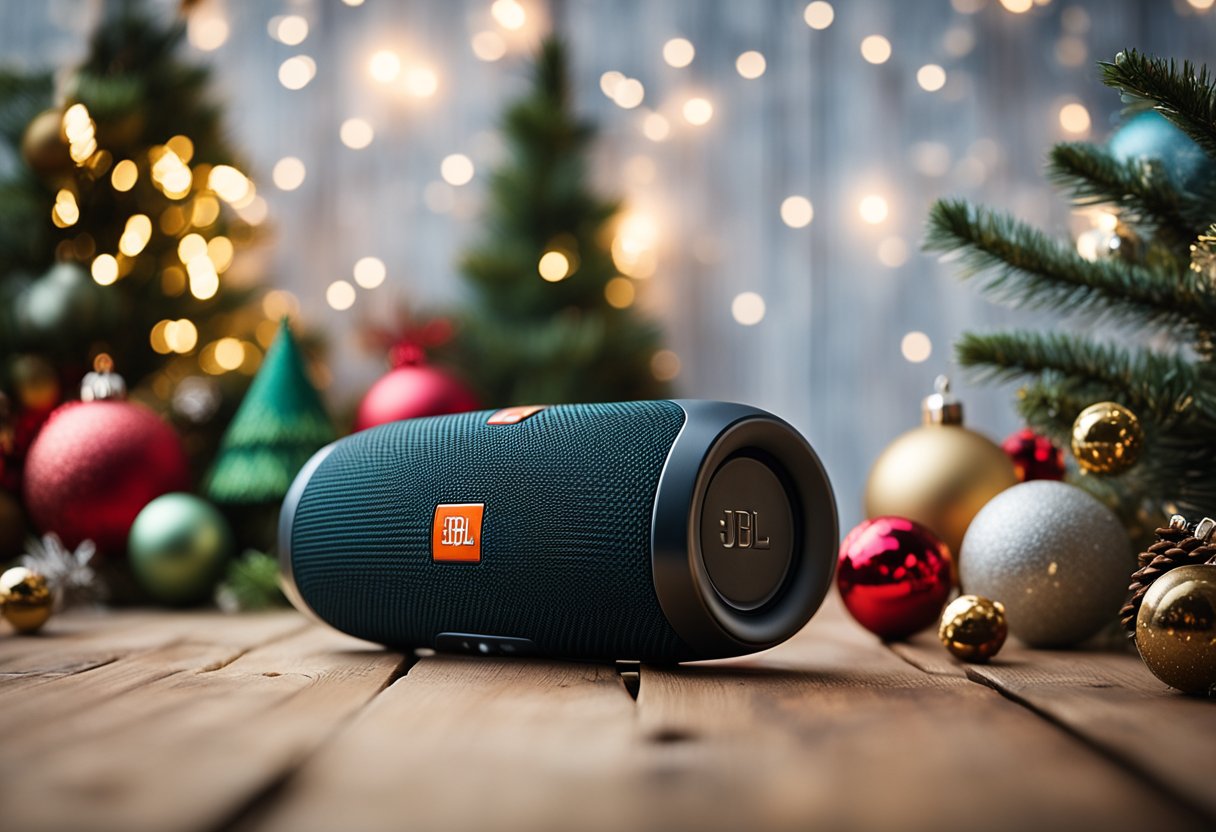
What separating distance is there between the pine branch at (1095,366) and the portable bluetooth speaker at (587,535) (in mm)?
293

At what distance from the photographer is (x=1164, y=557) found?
72cm

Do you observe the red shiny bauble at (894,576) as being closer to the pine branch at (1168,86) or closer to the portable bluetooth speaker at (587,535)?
the portable bluetooth speaker at (587,535)

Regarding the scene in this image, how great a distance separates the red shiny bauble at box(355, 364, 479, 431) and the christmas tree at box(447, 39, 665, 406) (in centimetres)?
14

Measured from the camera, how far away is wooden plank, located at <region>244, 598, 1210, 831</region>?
420mm

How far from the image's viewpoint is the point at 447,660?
0.83 metres

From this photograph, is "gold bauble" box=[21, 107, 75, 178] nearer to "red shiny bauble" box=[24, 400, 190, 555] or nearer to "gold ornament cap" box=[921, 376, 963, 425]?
"red shiny bauble" box=[24, 400, 190, 555]

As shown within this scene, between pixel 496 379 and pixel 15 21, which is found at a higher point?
pixel 15 21

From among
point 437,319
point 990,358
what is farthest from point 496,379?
point 990,358

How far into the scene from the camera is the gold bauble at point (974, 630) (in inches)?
32.0

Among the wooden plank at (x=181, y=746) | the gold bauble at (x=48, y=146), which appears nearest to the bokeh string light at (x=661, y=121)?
the gold bauble at (x=48, y=146)

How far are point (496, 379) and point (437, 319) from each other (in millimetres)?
141

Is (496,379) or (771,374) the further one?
(771,374)

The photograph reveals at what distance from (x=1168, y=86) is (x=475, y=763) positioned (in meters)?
0.62

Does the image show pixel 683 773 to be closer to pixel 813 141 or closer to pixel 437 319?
pixel 437 319
